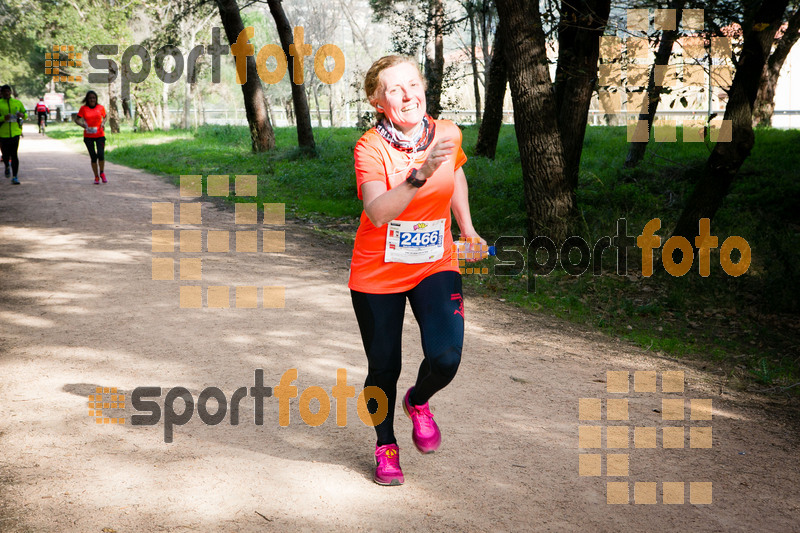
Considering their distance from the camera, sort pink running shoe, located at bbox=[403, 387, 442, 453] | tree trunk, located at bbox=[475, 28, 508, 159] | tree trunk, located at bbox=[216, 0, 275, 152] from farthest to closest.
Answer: tree trunk, located at bbox=[216, 0, 275, 152], tree trunk, located at bbox=[475, 28, 508, 159], pink running shoe, located at bbox=[403, 387, 442, 453]

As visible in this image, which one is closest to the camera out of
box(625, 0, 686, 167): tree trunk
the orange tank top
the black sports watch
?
the black sports watch

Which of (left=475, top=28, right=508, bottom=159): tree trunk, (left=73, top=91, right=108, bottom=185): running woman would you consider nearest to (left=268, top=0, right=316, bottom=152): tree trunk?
(left=475, top=28, right=508, bottom=159): tree trunk

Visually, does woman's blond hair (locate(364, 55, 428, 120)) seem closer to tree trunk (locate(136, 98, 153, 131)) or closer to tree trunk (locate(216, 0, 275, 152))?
tree trunk (locate(216, 0, 275, 152))

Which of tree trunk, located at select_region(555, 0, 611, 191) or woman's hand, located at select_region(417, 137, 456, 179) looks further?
tree trunk, located at select_region(555, 0, 611, 191)

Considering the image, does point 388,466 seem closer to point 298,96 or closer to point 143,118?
point 298,96

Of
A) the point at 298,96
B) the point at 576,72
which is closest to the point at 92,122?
the point at 298,96

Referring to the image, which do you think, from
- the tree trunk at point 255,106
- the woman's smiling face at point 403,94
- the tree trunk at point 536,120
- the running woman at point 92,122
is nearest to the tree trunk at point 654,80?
the tree trunk at point 536,120

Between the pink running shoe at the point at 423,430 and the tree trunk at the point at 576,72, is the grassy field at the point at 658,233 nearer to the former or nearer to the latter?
the tree trunk at the point at 576,72

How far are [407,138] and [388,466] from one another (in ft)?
5.73

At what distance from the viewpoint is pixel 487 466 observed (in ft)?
13.7

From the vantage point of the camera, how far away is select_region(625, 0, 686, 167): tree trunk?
8.87m

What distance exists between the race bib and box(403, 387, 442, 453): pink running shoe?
3.07ft

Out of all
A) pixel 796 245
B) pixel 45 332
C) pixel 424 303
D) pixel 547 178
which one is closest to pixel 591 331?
pixel 547 178

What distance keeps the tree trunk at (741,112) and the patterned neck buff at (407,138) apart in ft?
20.1
